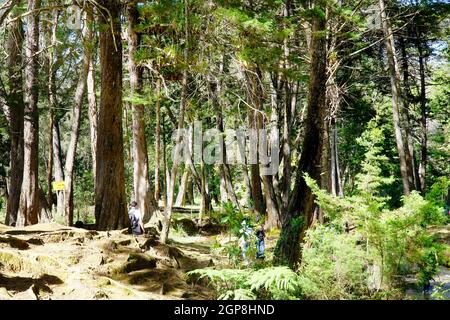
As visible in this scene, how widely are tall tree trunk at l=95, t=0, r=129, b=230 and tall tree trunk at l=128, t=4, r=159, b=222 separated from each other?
370cm

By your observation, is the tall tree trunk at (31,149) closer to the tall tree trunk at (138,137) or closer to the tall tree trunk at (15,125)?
the tall tree trunk at (15,125)

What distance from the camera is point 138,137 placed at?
16.5 metres

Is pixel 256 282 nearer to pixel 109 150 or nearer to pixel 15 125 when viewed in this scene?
pixel 109 150

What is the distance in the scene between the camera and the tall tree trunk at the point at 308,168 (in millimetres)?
7992

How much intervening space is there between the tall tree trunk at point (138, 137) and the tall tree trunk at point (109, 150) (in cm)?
370

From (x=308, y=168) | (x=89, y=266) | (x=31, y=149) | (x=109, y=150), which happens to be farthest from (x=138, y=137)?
(x=308, y=168)

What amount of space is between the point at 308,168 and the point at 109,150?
5.26m

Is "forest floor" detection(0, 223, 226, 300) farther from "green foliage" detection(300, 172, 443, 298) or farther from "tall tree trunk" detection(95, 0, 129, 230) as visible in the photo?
"green foliage" detection(300, 172, 443, 298)

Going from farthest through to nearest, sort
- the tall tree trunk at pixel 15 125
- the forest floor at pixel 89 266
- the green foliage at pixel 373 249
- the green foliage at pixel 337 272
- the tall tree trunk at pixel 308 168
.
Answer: the tall tree trunk at pixel 15 125 → the tall tree trunk at pixel 308 168 → the forest floor at pixel 89 266 → the green foliage at pixel 337 272 → the green foliage at pixel 373 249

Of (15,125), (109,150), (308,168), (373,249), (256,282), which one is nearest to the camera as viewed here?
(256,282)

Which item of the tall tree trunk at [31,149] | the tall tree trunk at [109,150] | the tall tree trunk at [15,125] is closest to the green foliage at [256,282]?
the tall tree trunk at [109,150]

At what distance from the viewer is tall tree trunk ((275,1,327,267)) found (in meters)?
7.99

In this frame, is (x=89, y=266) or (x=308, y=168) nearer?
(x=89, y=266)
